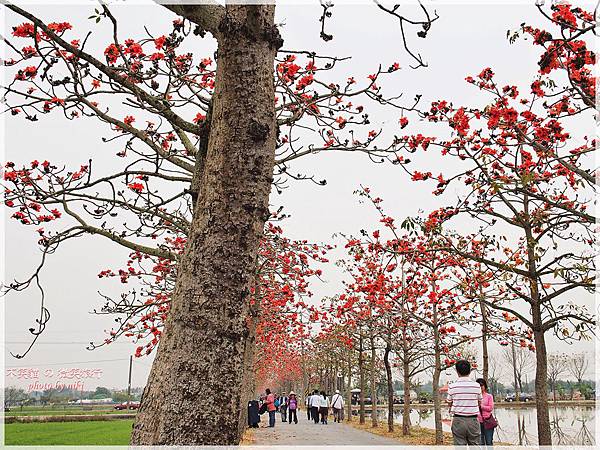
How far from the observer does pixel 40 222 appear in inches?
247

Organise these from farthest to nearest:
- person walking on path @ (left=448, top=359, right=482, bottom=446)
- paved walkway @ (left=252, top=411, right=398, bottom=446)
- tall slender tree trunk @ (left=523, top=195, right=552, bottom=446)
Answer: paved walkway @ (left=252, top=411, right=398, bottom=446), tall slender tree trunk @ (left=523, top=195, right=552, bottom=446), person walking on path @ (left=448, top=359, right=482, bottom=446)

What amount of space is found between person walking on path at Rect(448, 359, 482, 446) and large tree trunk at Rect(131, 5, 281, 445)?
552cm

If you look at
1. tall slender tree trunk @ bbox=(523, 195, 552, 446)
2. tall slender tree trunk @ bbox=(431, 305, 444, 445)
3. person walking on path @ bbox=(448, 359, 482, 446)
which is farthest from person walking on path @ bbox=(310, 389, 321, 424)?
person walking on path @ bbox=(448, 359, 482, 446)

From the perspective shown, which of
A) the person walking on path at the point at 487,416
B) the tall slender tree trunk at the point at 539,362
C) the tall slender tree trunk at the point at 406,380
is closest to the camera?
the person walking on path at the point at 487,416

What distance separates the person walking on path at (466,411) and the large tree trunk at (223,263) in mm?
5521

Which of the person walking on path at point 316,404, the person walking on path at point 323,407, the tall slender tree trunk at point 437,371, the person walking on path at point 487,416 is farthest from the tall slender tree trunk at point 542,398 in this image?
the person walking on path at point 316,404

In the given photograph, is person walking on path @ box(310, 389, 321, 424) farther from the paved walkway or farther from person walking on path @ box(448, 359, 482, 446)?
person walking on path @ box(448, 359, 482, 446)

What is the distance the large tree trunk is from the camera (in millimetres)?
1676

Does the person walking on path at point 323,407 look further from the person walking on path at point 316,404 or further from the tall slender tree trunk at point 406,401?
the tall slender tree trunk at point 406,401

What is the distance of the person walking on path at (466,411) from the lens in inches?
253

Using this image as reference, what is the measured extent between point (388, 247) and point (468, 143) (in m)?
2.63

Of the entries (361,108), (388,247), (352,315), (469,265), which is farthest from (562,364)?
(361,108)

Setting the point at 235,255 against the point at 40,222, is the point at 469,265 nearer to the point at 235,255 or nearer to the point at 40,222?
the point at 40,222

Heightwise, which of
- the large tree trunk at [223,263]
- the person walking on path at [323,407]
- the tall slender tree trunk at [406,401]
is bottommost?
the person walking on path at [323,407]
